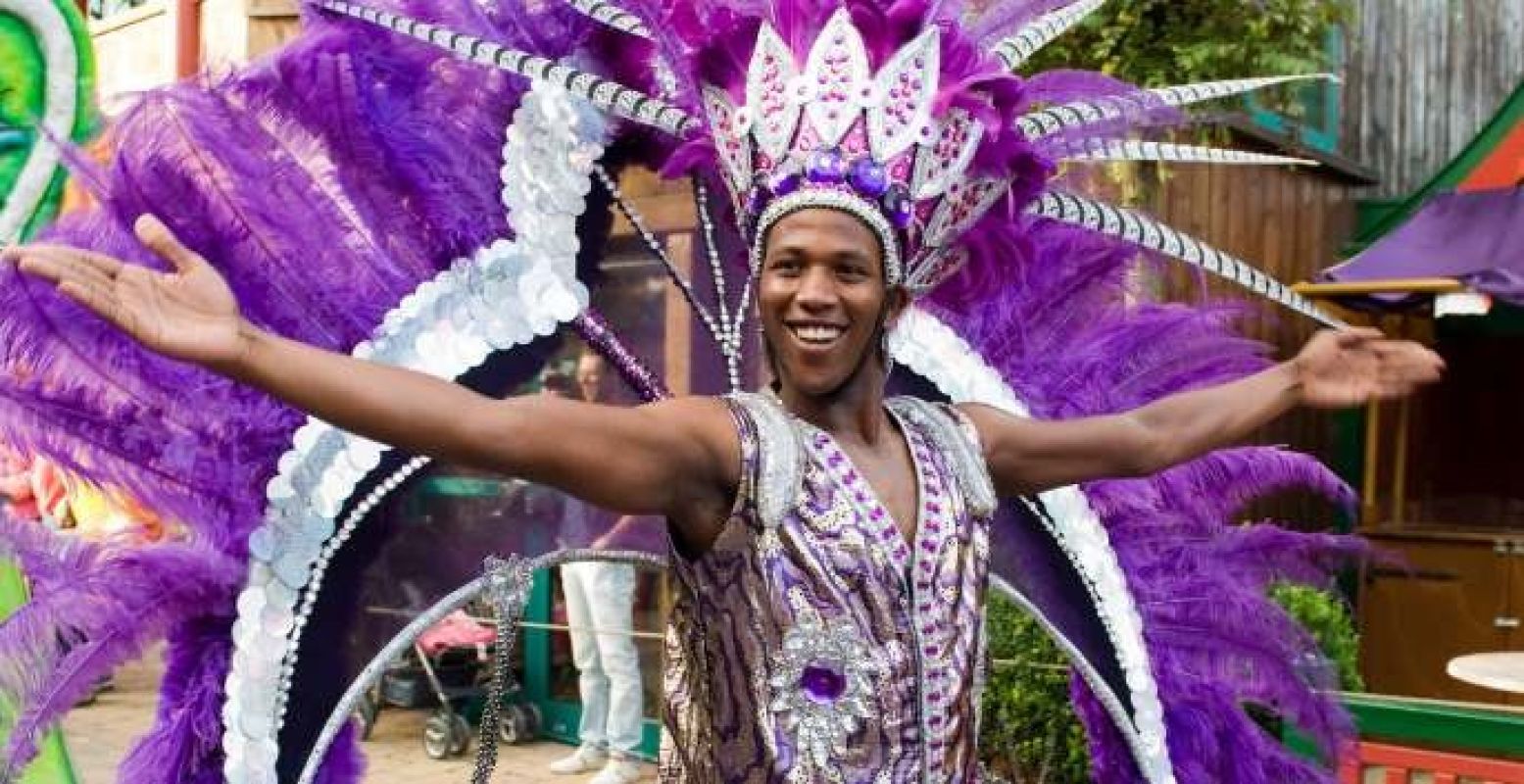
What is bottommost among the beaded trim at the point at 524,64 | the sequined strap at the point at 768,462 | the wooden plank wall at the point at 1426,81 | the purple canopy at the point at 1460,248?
Answer: the sequined strap at the point at 768,462

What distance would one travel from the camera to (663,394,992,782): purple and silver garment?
1.69 metres

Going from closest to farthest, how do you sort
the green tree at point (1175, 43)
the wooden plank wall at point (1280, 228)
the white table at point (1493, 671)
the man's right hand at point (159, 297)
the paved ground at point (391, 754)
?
the man's right hand at point (159, 297) → the white table at point (1493, 671) → the paved ground at point (391, 754) → the green tree at point (1175, 43) → the wooden plank wall at point (1280, 228)

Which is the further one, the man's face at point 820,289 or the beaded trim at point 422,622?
the beaded trim at point 422,622

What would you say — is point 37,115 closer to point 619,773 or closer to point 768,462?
point 768,462

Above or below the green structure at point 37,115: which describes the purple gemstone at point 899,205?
below

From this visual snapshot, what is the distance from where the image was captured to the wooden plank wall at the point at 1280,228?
6516mm

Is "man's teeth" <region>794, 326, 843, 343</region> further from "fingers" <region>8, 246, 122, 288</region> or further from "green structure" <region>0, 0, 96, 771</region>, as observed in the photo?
"green structure" <region>0, 0, 96, 771</region>

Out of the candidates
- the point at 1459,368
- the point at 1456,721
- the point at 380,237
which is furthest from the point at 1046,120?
the point at 1459,368

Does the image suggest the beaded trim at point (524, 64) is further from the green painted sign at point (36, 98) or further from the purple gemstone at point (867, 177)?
the green painted sign at point (36, 98)

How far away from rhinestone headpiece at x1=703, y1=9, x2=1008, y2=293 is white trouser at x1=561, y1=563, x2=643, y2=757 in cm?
218

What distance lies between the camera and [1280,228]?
7293 millimetres

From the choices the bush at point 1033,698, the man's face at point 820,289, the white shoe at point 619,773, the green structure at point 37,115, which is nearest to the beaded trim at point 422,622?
the green structure at point 37,115

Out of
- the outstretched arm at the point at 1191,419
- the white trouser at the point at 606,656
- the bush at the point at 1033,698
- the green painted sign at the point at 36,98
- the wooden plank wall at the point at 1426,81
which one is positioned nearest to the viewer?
the outstretched arm at the point at 1191,419

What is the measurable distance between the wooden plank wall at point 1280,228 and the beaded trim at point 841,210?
4.66 meters
